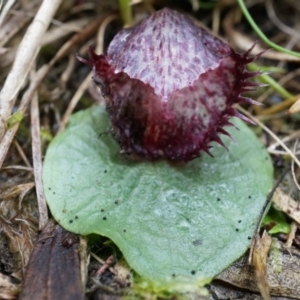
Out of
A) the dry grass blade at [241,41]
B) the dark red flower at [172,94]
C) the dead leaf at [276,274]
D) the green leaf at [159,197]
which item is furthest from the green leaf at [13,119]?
the dry grass blade at [241,41]

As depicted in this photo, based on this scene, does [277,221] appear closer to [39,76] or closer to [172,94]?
[172,94]

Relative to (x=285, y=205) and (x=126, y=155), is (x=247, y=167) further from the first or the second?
(x=126, y=155)

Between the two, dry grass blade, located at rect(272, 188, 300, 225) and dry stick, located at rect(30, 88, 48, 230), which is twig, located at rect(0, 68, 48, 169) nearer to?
dry stick, located at rect(30, 88, 48, 230)

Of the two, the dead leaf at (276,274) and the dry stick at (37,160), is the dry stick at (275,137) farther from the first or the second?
the dry stick at (37,160)

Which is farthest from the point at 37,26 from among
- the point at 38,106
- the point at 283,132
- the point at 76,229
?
the point at 283,132

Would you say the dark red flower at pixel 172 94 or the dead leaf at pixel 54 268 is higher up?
the dark red flower at pixel 172 94

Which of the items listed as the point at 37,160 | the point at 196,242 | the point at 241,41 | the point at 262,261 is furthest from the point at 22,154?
the point at 241,41
